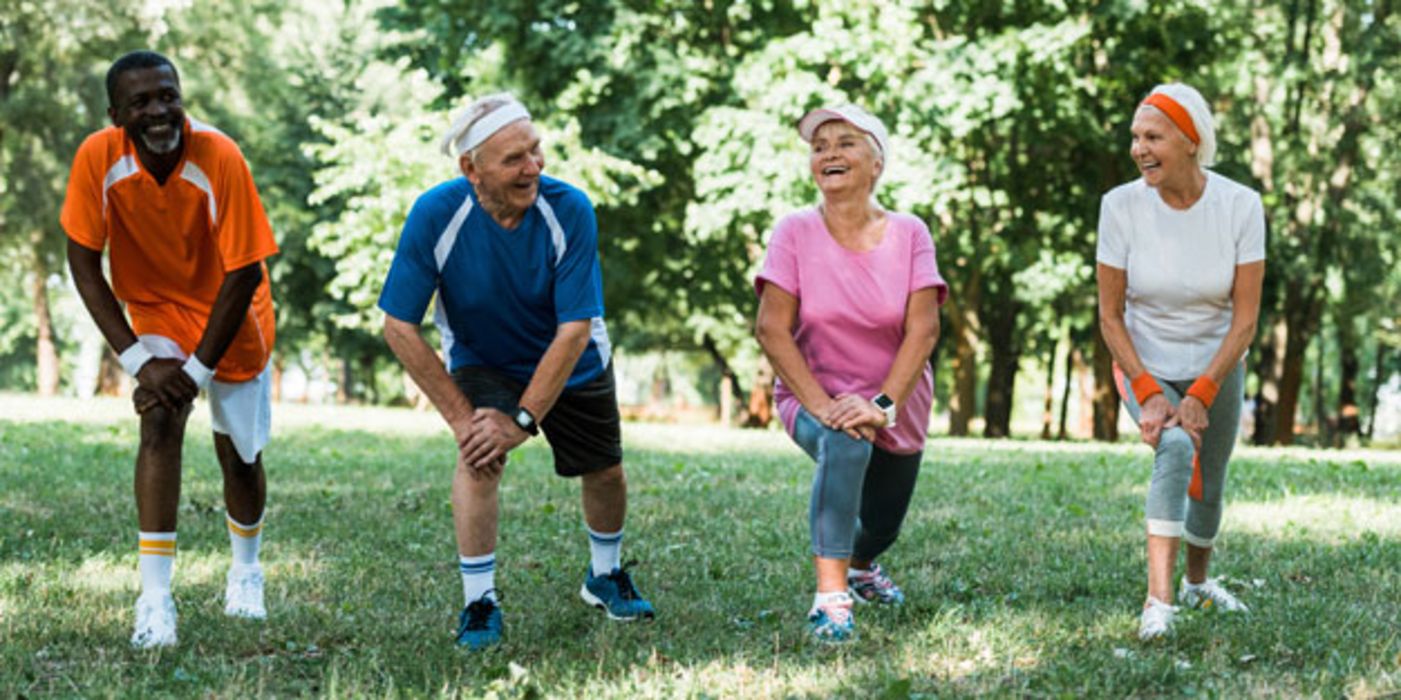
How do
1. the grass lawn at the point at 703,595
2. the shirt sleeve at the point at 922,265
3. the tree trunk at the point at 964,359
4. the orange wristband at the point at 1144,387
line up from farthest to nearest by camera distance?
1. the tree trunk at the point at 964,359
2. the shirt sleeve at the point at 922,265
3. the orange wristband at the point at 1144,387
4. the grass lawn at the point at 703,595

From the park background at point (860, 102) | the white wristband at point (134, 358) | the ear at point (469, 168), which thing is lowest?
the white wristband at point (134, 358)

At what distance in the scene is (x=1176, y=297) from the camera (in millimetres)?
5215

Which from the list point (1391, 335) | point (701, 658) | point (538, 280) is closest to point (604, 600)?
point (701, 658)

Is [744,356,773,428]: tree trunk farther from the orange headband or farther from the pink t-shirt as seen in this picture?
the orange headband

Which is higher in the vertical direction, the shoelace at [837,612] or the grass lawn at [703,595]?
the shoelace at [837,612]

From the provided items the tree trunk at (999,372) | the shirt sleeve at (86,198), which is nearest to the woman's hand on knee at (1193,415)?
the shirt sleeve at (86,198)

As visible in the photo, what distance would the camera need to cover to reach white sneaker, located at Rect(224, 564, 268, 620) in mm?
5422

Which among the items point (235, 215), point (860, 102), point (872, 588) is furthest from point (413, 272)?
point (860, 102)

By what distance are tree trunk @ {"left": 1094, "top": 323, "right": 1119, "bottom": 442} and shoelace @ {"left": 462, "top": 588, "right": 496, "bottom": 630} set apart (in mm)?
22752

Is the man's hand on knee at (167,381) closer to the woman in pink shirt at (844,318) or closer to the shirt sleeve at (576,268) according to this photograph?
the shirt sleeve at (576,268)

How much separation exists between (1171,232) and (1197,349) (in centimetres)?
46

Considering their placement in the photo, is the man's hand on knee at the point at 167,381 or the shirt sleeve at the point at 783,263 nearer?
the man's hand on knee at the point at 167,381

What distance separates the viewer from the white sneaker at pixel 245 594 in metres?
5.42

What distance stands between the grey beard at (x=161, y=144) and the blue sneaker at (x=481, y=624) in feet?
6.50
